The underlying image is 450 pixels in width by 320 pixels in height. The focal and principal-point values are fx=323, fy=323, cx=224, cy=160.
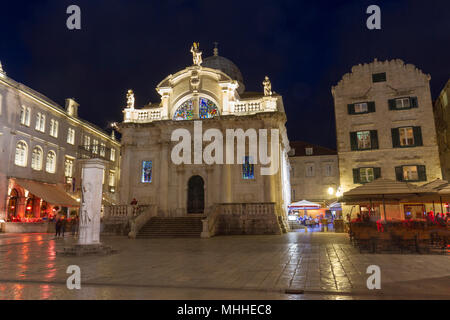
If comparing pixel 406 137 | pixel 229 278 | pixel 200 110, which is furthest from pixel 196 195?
pixel 229 278

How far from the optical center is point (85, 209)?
12461 millimetres

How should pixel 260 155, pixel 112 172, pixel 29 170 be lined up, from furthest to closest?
pixel 112 172 → pixel 29 170 → pixel 260 155

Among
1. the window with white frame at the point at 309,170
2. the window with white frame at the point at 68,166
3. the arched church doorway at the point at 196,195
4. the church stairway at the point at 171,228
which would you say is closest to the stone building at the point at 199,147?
the arched church doorway at the point at 196,195

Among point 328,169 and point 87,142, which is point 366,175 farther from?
point 87,142

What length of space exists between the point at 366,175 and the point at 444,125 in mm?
9642

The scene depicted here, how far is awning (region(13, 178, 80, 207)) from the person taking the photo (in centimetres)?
2966

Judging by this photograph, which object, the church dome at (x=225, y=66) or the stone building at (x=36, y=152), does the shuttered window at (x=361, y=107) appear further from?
the stone building at (x=36, y=152)

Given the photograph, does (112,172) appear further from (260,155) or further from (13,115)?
(260,155)

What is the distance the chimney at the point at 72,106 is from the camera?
39031 millimetres

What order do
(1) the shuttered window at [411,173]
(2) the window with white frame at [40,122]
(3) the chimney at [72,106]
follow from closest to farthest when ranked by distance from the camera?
(1) the shuttered window at [411,173], (2) the window with white frame at [40,122], (3) the chimney at [72,106]

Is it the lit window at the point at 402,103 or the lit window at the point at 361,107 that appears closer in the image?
the lit window at the point at 402,103

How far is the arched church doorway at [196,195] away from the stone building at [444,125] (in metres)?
22.3
